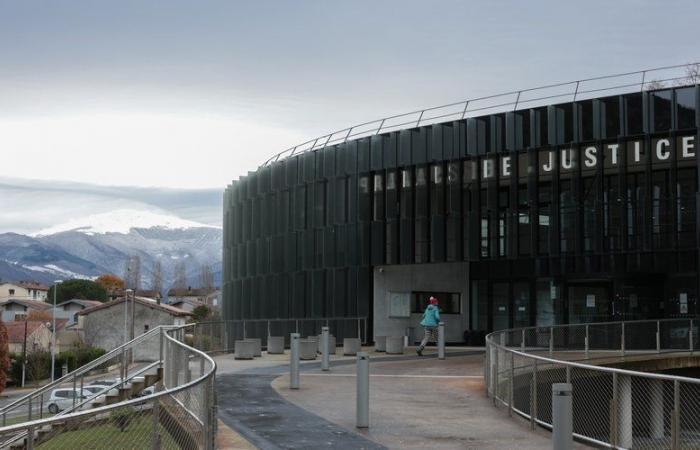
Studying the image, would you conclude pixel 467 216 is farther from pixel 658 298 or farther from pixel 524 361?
pixel 524 361

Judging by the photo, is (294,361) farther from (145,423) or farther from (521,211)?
(521,211)

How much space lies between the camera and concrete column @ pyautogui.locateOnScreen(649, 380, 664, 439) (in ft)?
36.7

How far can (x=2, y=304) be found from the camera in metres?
153

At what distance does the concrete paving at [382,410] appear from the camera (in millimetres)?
13648

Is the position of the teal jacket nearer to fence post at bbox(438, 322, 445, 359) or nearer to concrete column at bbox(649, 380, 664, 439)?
fence post at bbox(438, 322, 445, 359)

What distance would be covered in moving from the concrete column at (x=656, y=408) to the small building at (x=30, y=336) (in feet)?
328

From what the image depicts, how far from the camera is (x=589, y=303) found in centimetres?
3791

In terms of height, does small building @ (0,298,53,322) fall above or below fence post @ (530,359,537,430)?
below

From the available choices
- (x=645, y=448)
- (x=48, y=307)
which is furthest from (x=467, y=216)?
(x=48, y=307)

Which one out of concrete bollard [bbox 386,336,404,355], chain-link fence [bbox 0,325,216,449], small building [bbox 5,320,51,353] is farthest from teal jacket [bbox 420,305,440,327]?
small building [bbox 5,320,51,353]

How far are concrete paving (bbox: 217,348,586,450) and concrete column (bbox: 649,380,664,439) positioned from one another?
218 cm

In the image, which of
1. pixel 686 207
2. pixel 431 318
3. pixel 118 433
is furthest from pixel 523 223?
pixel 118 433

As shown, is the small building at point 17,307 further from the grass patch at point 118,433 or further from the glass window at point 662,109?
the grass patch at point 118,433

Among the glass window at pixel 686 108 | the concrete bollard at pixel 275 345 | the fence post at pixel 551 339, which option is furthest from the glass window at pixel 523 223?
the fence post at pixel 551 339
